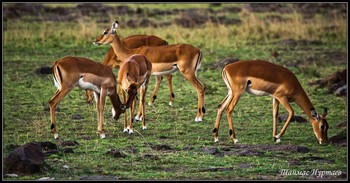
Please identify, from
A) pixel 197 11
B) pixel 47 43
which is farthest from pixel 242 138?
pixel 197 11

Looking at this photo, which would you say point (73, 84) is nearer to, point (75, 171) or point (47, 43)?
point (75, 171)

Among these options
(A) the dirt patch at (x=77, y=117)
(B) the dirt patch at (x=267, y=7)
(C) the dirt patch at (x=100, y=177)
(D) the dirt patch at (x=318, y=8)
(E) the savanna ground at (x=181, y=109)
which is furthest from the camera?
(B) the dirt patch at (x=267, y=7)

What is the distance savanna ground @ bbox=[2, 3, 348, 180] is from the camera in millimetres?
9094

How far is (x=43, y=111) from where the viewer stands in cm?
1308

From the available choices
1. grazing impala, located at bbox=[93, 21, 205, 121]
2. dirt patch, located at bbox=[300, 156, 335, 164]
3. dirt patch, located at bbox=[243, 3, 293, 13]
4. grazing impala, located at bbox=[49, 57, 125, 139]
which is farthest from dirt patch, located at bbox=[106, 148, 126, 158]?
dirt patch, located at bbox=[243, 3, 293, 13]

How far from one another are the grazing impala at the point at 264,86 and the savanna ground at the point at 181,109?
0.87 feet

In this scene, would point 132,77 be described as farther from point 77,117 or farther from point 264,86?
point 264,86

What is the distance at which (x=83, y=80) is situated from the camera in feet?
36.0

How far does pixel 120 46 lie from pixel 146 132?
2453mm

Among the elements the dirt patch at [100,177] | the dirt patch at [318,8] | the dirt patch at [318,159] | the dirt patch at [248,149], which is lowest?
the dirt patch at [100,177]

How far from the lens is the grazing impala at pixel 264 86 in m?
10.9

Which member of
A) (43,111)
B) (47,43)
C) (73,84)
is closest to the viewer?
(73,84)

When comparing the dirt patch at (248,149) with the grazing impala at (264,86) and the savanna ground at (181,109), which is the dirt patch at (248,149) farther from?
the grazing impala at (264,86)

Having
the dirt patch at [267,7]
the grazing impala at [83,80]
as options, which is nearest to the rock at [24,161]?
the grazing impala at [83,80]
